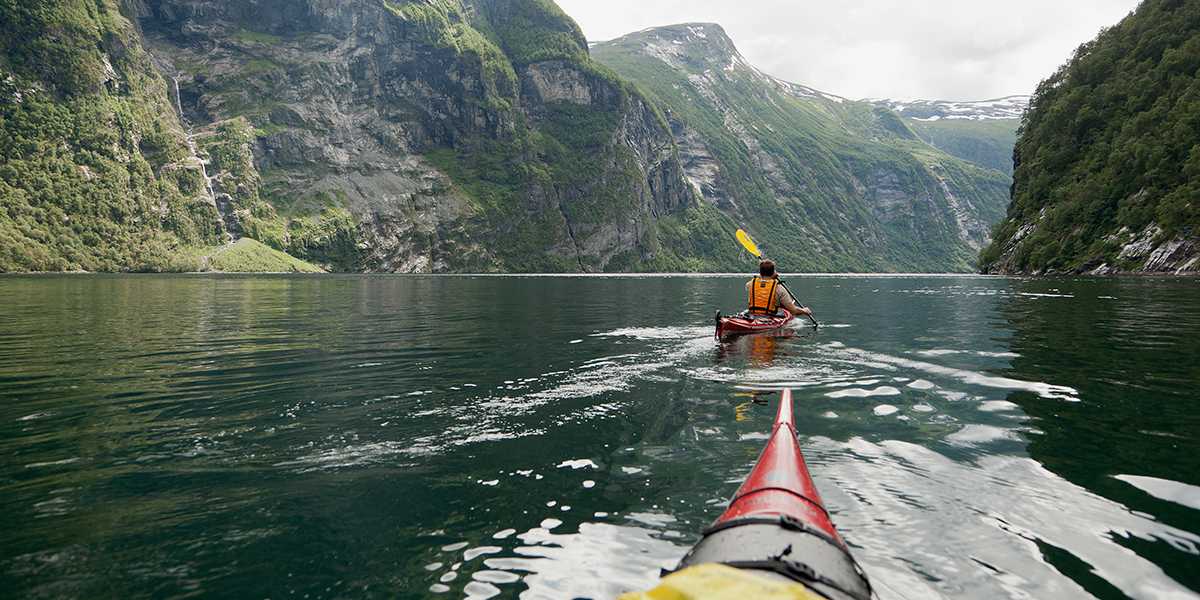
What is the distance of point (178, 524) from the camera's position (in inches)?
262

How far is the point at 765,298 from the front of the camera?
2295cm

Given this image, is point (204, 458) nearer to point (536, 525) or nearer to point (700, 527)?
point (536, 525)

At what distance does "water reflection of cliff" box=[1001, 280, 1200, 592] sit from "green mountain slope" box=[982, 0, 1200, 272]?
205 feet

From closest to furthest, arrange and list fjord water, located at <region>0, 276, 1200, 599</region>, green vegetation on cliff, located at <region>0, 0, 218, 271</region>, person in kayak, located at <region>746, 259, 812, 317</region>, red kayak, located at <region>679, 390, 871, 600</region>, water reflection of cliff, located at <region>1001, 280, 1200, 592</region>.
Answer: red kayak, located at <region>679, 390, 871, 600</region> → fjord water, located at <region>0, 276, 1200, 599</region> → water reflection of cliff, located at <region>1001, 280, 1200, 592</region> → person in kayak, located at <region>746, 259, 812, 317</region> → green vegetation on cliff, located at <region>0, 0, 218, 271</region>

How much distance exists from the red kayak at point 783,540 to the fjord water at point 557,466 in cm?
130

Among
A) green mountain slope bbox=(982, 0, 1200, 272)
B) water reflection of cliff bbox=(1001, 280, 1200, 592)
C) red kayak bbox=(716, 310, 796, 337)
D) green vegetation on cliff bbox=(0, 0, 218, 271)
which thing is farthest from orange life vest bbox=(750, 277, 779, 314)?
green vegetation on cliff bbox=(0, 0, 218, 271)

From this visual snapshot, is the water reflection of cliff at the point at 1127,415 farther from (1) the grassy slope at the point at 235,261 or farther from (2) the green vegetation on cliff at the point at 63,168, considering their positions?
(2) the green vegetation on cliff at the point at 63,168

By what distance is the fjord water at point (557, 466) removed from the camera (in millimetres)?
5672

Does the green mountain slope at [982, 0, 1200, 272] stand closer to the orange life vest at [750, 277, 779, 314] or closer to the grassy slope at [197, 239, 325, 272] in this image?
the orange life vest at [750, 277, 779, 314]

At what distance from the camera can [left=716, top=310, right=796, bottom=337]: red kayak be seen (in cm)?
2162

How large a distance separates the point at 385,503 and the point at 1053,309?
123 ft

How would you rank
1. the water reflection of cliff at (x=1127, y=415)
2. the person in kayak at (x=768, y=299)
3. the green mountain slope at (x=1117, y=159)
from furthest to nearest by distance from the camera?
the green mountain slope at (x=1117, y=159) → the person in kayak at (x=768, y=299) → the water reflection of cliff at (x=1127, y=415)

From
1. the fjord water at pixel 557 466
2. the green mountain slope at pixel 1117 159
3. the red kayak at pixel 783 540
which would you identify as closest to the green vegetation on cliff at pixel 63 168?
the fjord water at pixel 557 466

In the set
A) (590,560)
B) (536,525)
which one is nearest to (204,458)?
(536,525)
